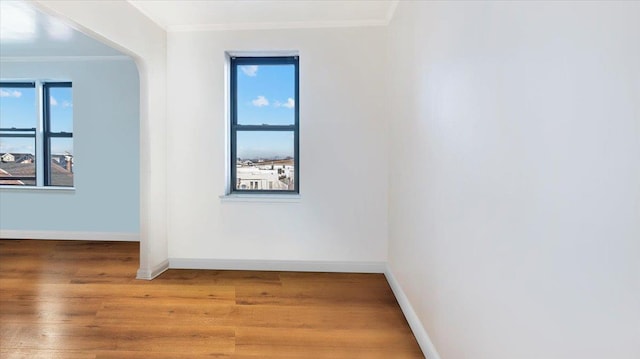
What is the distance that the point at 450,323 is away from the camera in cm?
164

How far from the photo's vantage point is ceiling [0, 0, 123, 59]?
10.6 feet

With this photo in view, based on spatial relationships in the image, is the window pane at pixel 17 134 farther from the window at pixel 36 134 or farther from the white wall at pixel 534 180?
the white wall at pixel 534 180

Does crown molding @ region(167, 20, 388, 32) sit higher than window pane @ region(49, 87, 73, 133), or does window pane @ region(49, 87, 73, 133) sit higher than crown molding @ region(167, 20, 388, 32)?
crown molding @ region(167, 20, 388, 32)

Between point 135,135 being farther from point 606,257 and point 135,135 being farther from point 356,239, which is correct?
point 606,257

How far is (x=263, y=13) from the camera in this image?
3205 mm

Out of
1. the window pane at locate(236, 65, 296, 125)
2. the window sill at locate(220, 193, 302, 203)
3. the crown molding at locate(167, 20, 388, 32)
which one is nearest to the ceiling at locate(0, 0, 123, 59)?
the crown molding at locate(167, 20, 388, 32)

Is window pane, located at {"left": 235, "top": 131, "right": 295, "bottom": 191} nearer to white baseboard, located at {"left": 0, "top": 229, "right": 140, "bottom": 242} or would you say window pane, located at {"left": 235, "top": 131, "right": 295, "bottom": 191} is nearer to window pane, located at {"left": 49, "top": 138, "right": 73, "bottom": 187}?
white baseboard, located at {"left": 0, "top": 229, "right": 140, "bottom": 242}

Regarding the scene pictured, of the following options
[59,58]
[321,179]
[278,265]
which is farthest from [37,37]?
[278,265]

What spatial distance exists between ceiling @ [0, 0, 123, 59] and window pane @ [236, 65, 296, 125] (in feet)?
5.56

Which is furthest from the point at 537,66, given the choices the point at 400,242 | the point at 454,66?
the point at 400,242

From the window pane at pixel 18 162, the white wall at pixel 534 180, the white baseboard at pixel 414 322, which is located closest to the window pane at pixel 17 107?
the window pane at pixel 18 162

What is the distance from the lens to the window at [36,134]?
4.86 meters

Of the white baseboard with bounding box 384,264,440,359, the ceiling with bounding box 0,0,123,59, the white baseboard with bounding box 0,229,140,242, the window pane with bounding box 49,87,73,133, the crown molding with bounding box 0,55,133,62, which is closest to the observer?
the white baseboard with bounding box 384,264,440,359

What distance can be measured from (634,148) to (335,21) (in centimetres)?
312
